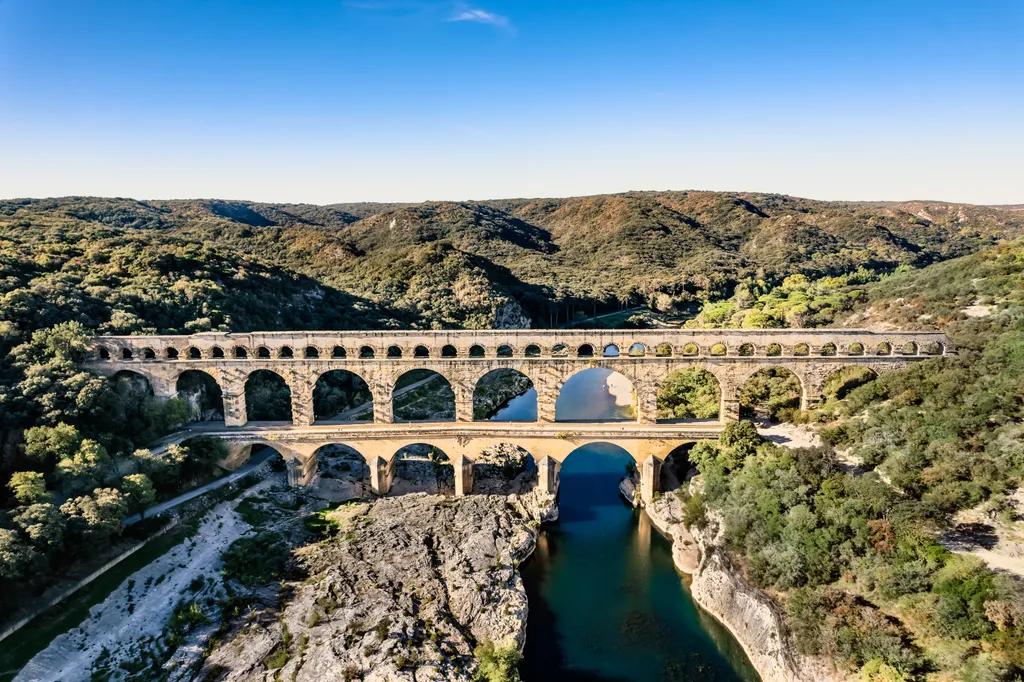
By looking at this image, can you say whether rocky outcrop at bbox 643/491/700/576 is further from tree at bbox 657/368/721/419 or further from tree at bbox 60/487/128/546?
tree at bbox 60/487/128/546

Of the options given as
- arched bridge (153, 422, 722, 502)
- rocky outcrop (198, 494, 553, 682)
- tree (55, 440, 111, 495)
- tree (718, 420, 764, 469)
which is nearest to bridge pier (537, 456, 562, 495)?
arched bridge (153, 422, 722, 502)

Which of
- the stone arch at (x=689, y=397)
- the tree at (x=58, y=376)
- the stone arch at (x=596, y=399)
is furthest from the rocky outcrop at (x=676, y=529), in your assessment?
the tree at (x=58, y=376)

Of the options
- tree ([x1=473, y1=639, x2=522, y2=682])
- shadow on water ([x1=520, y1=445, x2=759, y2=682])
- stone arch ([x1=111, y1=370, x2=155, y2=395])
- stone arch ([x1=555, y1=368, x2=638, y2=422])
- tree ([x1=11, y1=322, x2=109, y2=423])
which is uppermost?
tree ([x1=11, y1=322, x2=109, y2=423])

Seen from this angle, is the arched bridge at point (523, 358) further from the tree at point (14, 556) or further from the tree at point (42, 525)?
the tree at point (14, 556)

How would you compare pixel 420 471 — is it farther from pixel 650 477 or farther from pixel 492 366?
pixel 650 477

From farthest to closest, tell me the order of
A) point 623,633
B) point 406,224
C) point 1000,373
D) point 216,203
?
point 216,203
point 406,224
point 1000,373
point 623,633

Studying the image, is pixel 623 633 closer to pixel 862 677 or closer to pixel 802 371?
pixel 862 677

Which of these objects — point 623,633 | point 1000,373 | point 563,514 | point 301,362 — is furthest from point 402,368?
point 1000,373
